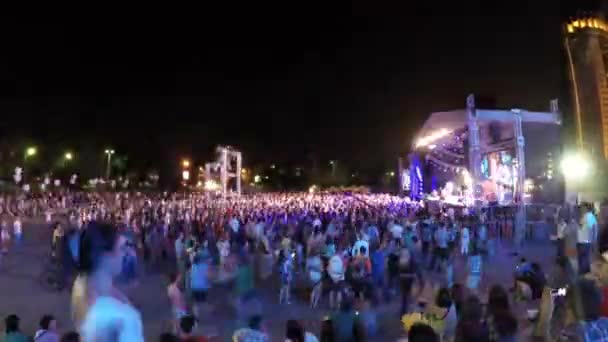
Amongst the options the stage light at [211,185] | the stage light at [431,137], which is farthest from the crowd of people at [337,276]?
the stage light at [211,185]

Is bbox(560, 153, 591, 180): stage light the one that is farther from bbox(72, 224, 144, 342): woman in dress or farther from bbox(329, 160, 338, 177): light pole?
bbox(329, 160, 338, 177): light pole

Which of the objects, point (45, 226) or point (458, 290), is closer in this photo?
point (458, 290)

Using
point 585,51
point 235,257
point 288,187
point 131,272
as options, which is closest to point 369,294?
point 235,257

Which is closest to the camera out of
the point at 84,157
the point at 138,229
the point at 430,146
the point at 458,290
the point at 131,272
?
the point at 458,290

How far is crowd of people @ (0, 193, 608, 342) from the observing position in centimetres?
236

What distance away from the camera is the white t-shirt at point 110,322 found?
6.92 ft

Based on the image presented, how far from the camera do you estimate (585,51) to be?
897 inches

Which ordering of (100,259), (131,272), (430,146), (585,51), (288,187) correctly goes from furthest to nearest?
(288,187), (430,146), (585,51), (131,272), (100,259)

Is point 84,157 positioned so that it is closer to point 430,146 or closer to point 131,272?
point 430,146

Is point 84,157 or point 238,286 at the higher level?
point 84,157

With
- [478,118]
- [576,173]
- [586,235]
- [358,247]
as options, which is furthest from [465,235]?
[478,118]

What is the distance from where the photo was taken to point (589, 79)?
894 inches

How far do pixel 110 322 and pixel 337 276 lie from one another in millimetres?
8442

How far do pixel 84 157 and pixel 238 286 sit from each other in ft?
200
